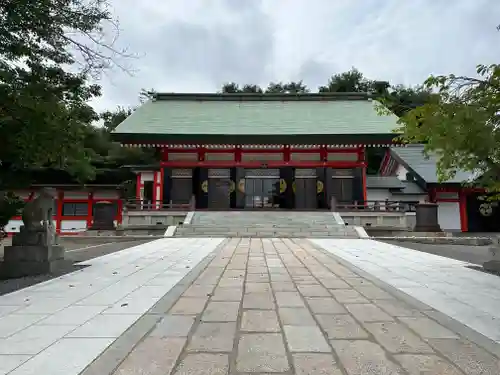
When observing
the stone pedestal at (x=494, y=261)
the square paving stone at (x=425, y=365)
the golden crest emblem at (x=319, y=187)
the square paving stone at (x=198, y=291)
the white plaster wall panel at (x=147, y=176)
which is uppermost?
the white plaster wall panel at (x=147, y=176)

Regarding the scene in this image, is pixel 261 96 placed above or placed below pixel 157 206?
above

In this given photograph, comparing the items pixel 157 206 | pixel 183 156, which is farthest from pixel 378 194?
pixel 157 206

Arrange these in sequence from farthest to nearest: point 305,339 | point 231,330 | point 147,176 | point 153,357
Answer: point 147,176
point 231,330
point 305,339
point 153,357

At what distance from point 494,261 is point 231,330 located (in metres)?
4.91

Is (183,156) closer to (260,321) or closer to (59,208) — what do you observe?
(59,208)

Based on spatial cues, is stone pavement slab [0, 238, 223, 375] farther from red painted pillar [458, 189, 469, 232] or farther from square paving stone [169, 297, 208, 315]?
red painted pillar [458, 189, 469, 232]

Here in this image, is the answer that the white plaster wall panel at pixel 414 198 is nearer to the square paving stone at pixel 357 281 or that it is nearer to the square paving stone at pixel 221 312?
the square paving stone at pixel 357 281

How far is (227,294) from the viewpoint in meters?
3.99

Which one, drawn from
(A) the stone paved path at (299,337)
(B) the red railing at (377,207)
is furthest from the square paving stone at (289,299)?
(B) the red railing at (377,207)

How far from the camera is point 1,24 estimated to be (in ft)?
14.6

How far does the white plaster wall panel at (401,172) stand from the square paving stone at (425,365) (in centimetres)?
2243

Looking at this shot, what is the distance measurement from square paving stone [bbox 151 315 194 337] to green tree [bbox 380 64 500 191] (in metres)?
3.06

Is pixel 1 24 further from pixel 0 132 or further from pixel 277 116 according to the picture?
pixel 277 116

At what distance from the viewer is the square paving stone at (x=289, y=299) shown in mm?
3571
